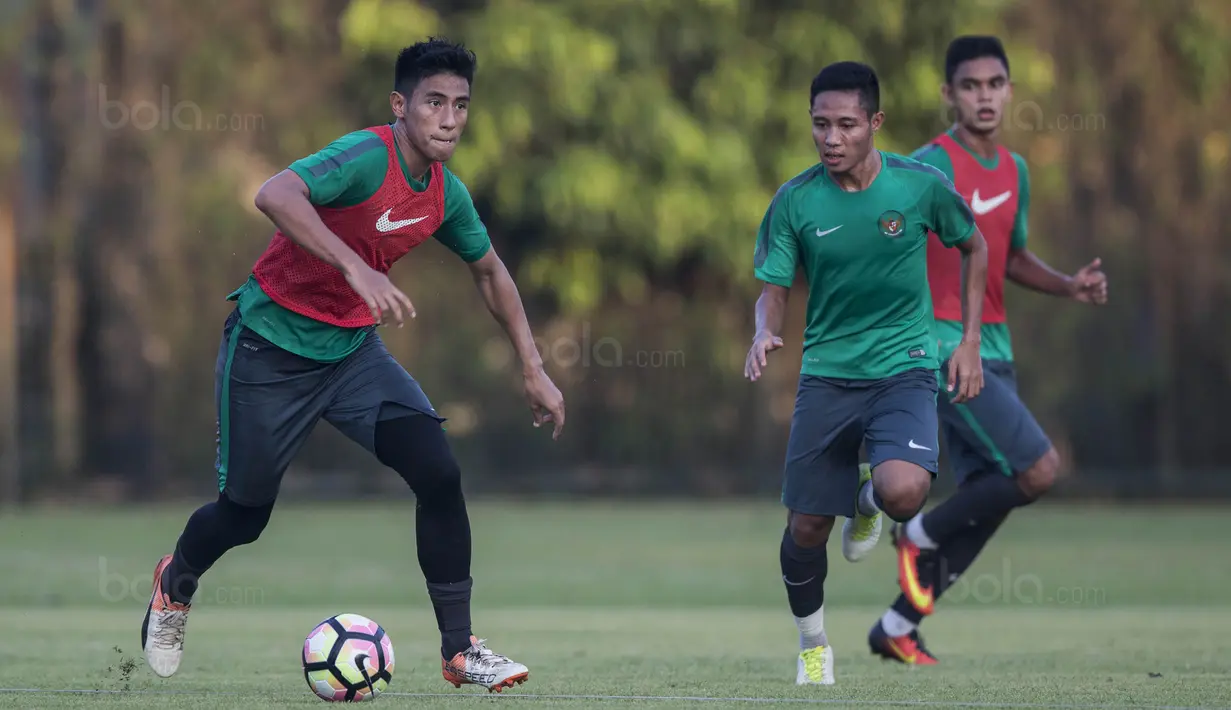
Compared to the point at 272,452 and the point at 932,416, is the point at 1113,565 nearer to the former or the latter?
the point at 932,416

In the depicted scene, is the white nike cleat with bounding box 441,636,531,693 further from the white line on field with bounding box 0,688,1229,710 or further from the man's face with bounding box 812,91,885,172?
the man's face with bounding box 812,91,885,172

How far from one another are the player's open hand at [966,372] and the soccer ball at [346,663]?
2525 mm

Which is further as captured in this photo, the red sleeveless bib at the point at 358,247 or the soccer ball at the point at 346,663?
the red sleeveless bib at the point at 358,247

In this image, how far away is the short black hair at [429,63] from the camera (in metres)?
6.66

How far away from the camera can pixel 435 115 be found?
6648 mm

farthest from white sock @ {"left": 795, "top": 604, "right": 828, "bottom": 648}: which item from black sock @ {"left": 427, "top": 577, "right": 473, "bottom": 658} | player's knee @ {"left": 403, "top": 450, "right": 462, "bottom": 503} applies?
player's knee @ {"left": 403, "top": 450, "right": 462, "bottom": 503}

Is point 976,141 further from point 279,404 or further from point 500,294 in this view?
point 279,404

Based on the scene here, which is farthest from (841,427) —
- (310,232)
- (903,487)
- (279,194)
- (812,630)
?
(279,194)

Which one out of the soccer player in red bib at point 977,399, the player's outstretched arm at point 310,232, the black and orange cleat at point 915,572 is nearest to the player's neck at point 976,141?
the soccer player in red bib at point 977,399

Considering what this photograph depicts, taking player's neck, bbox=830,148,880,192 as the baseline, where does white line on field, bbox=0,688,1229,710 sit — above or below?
below

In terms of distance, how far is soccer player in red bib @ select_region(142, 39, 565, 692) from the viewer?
6656 mm

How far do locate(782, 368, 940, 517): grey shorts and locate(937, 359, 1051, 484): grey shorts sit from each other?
3.54 ft

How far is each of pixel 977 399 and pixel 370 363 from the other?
3.06 metres

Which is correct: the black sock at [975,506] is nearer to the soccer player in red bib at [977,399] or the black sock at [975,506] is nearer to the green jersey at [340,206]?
the soccer player in red bib at [977,399]
